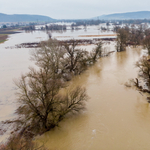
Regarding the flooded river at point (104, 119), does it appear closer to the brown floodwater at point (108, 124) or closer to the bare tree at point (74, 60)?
the brown floodwater at point (108, 124)

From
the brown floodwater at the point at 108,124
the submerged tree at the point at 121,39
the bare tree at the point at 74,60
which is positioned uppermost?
the submerged tree at the point at 121,39

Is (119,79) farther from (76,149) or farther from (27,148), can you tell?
(27,148)

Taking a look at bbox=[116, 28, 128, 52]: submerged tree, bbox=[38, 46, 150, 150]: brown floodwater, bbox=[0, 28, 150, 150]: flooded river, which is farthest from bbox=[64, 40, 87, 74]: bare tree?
bbox=[116, 28, 128, 52]: submerged tree

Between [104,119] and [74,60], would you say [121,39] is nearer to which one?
[74,60]

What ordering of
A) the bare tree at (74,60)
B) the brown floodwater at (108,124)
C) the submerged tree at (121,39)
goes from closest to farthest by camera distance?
1. the brown floodwater at (108,124)
2. the bare tree at (74,60)
3. the submerged tree at (121,39)

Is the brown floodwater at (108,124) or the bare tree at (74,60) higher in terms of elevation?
the bare tree at (74,60)

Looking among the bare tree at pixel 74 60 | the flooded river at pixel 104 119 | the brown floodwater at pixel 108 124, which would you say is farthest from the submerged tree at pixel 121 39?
the brown floodwater at pixel 108 124

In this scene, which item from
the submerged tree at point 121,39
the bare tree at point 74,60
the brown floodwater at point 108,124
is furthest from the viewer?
the submerged tree at point 121,39

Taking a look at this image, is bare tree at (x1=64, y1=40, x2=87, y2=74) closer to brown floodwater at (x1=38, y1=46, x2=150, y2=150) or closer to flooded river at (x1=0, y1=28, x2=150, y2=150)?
flooded river at (x1=0, y1=28, x2=150, y2=150)
